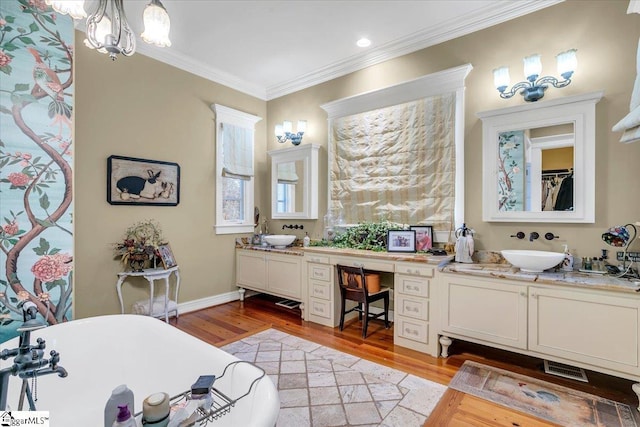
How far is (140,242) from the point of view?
11.7 ft

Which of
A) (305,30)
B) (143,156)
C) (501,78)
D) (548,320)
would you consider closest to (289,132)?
(305,30)

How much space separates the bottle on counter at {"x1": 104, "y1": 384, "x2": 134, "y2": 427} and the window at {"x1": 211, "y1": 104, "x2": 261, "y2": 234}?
3179 mm

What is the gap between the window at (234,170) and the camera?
14.6 feet

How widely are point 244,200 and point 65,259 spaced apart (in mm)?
2537

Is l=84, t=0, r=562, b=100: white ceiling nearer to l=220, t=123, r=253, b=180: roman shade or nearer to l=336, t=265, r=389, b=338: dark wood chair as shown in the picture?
l=220, t=123, r=253, b=180: roman shade

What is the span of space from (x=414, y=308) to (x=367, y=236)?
1123mm

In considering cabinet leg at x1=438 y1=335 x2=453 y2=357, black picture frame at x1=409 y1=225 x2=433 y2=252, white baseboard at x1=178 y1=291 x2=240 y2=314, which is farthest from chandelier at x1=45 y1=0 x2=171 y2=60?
white baseboard at x1=178 y1=291 x2=240 y2=314

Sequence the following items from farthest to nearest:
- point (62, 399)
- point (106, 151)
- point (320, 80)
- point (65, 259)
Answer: point (320, 80), point (106, 151), point (65, 259), point (62, 399)

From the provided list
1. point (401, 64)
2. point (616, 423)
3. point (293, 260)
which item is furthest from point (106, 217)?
point (616, 423)

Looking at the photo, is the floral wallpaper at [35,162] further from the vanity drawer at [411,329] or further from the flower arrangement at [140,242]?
the vanity drawer at [411,329]

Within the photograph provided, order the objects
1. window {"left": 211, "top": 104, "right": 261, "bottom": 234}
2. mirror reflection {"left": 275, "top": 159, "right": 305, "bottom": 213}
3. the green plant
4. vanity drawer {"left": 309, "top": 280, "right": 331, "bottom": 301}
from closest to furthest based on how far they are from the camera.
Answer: vanity drawer {"left": 309, "top": 280, "right": 331, "bottom": 301} → the green plant → window {"left": 211, "top": 104, "right": 261, "bottom": 234} → mirror reflection {"left": 275, "top": 159, "right": 305, "bottom": 213}

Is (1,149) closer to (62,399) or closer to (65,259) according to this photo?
(65,259)

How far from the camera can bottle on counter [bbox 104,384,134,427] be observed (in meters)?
1.31

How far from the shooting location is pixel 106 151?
11.1 ft
